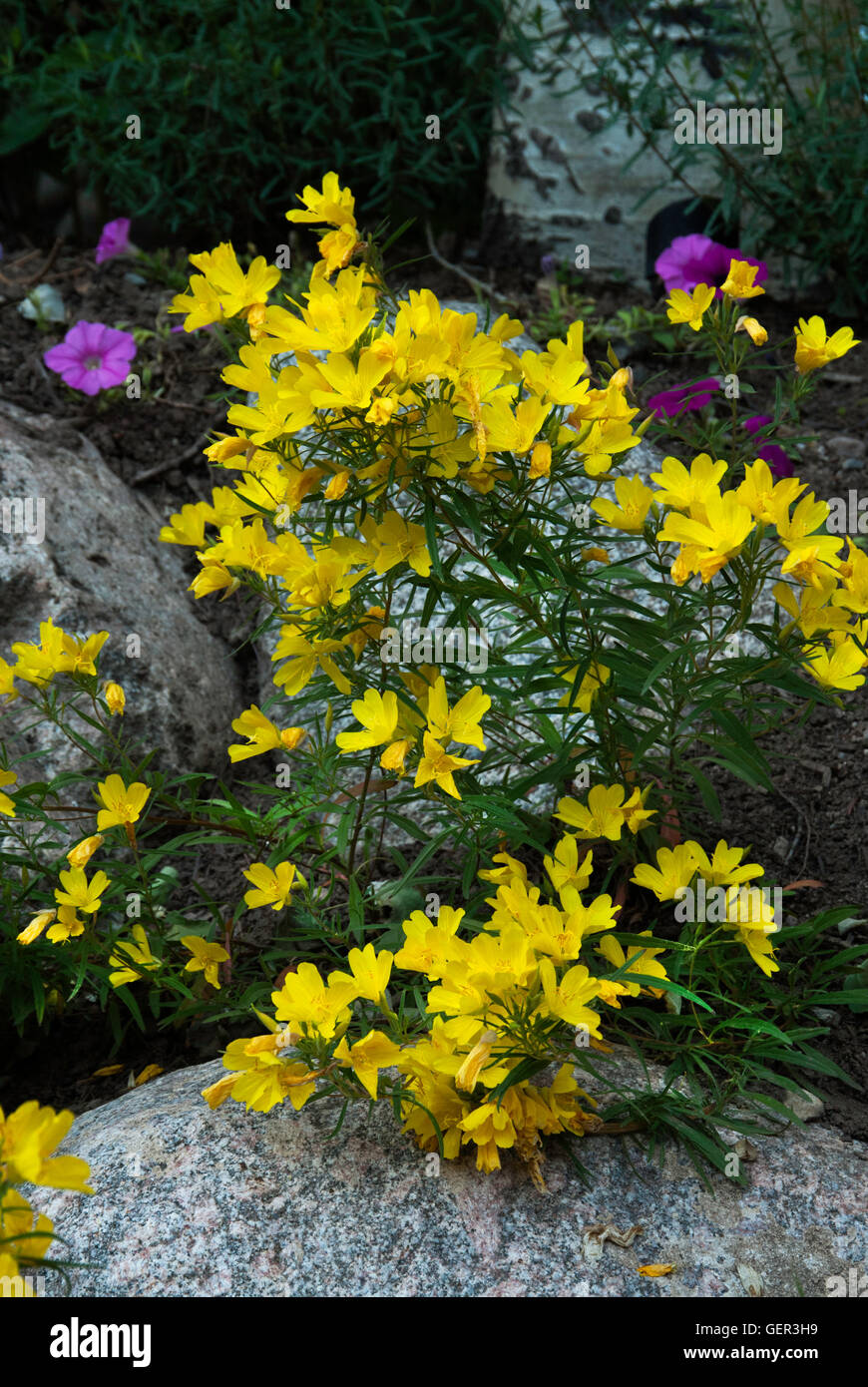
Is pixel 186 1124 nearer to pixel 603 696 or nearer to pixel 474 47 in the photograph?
pixel 603 696

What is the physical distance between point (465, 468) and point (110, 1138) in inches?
44.9

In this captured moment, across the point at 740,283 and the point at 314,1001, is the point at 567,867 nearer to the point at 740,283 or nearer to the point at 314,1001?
the point at 314,1001

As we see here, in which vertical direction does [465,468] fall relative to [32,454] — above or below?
above

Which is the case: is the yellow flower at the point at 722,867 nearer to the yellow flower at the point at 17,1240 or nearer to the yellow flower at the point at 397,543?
the yellow flower at the point at 397,543

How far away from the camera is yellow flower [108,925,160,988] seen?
2.01 meters

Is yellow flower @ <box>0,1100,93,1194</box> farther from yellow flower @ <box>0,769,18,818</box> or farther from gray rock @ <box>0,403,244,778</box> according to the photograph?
gray rock @ <box>0,403,244,778</box>

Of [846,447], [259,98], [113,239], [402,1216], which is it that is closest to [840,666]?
[402,1216]

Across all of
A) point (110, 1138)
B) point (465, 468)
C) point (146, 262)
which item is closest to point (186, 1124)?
point (110, 1138)

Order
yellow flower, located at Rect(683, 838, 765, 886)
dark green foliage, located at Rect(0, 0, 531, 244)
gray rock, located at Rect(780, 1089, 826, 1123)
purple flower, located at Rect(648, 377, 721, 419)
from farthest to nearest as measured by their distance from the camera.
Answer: dark green foliage, located at Rect(0, 0, 531, 244) < purple flower, located at Rect(648, 377, 721, 419) < gray rock, located at Rect(780, 1089, 826, 1123) < yellow flower, located at Rect(683, 838, 765, 886)

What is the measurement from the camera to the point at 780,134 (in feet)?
12.0

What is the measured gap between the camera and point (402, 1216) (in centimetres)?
173

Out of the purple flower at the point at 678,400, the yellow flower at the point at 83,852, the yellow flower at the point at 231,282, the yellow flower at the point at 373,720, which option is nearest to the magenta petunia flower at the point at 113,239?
the purple flower at the point at 678,400

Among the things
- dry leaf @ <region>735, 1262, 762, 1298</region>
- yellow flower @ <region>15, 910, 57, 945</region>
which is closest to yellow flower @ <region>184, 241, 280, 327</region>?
yellow flower @ <region>15, 910, 57, 945</region>

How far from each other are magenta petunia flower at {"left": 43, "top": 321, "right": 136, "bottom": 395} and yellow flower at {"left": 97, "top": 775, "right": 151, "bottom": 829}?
74.5 inches
